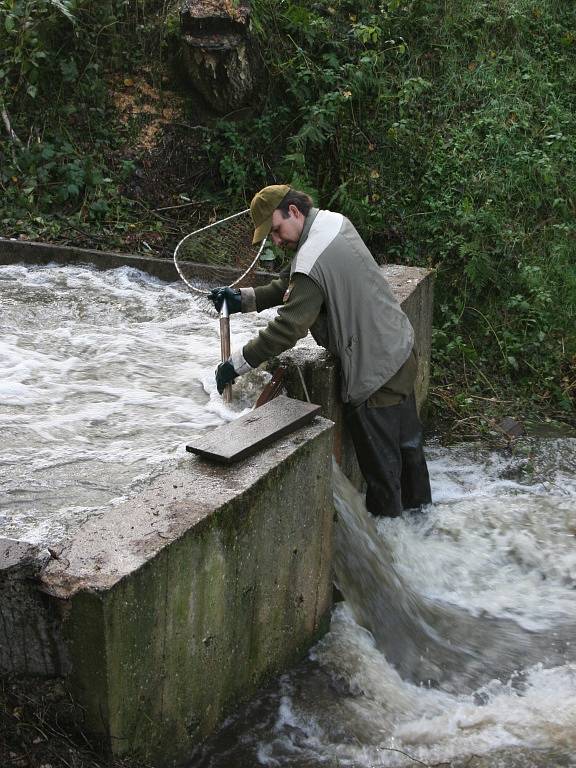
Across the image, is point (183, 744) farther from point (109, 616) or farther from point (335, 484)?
point (335, 484)

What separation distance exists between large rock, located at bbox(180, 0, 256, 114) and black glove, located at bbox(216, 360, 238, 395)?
222 inches

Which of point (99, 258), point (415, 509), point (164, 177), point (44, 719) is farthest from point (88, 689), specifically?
point (164, 177)

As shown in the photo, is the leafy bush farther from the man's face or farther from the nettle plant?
the man's face

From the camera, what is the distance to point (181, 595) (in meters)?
3.25

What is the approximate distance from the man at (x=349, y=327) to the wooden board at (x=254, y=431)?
0.50 m

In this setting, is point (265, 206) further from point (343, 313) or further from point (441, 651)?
point (441, 651)

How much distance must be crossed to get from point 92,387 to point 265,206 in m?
1.73

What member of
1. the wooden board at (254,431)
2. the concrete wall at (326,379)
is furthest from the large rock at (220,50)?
the wooden board at (254,431)

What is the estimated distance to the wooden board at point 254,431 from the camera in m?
3.84

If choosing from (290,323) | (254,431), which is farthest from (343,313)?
(254,431)

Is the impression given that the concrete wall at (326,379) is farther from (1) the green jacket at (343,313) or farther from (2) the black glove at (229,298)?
(2) the black glove at (229,298)

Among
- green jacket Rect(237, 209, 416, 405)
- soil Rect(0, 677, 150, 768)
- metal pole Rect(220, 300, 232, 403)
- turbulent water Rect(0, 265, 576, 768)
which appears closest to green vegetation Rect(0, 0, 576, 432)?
turbulent water Rect(0, 265, 576, 768)

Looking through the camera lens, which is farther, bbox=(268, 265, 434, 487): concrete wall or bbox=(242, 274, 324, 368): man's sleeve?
bbox=(268, 265, 434, 487): concrete wall

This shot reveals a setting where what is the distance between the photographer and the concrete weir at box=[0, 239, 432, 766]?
9.74 ft
